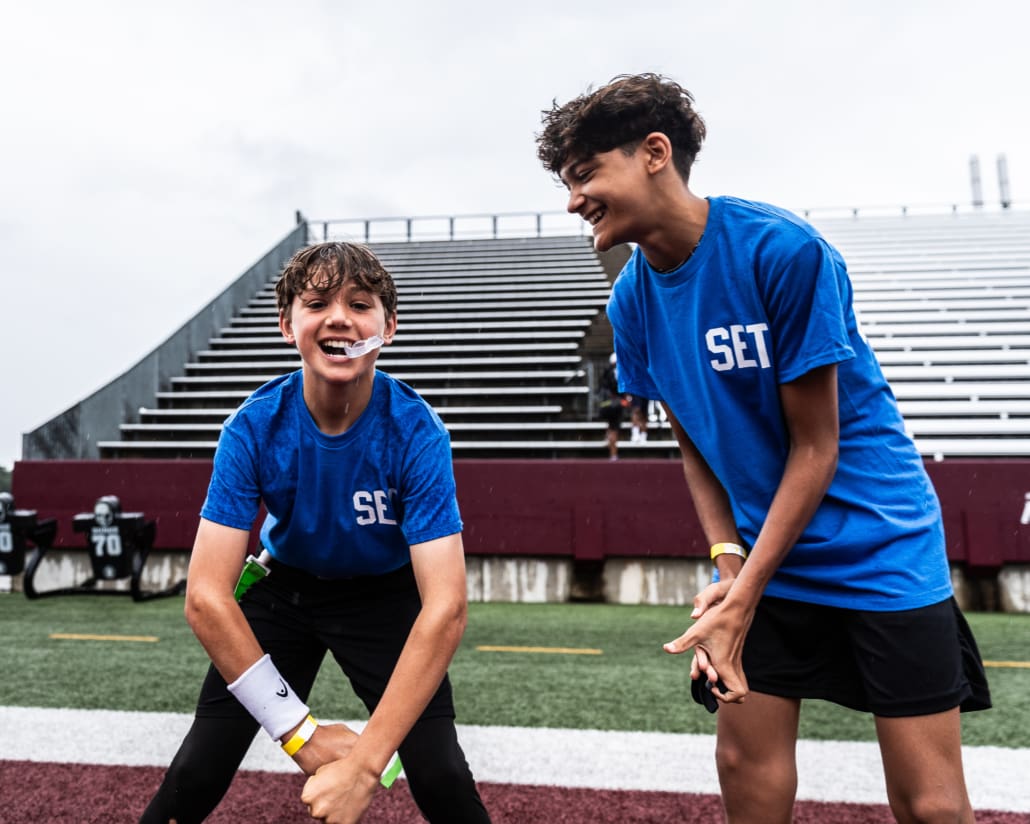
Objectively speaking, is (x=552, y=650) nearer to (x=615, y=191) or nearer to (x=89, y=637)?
(x=89, y=637)

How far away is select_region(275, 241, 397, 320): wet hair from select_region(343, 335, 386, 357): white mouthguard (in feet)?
0.40

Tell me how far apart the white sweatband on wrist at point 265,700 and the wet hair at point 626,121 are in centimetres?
123

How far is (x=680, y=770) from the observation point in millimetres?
3260

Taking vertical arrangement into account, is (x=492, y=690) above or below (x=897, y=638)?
below

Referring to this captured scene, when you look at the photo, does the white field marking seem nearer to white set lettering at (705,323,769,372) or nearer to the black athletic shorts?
the black athletic shorts

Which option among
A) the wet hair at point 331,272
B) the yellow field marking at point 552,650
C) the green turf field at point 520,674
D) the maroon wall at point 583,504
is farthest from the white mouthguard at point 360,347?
the maroon wall at point 583,504

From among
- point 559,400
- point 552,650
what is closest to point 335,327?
point 552,650

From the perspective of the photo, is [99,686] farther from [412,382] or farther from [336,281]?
[412,382]

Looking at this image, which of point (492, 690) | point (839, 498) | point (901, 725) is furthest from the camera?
point (492, 690)

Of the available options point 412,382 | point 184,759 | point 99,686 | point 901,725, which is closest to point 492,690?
point 99,686

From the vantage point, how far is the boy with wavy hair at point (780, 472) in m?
1.66

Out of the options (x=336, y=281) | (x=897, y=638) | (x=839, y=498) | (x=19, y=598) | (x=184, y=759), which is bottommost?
(x=19, y=598)

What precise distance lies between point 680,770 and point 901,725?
5.76ft

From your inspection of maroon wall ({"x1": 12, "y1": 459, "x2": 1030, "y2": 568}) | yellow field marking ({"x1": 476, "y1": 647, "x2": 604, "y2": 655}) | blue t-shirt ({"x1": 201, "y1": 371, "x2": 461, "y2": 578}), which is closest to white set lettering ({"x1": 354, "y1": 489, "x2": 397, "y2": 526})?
blue t-shirt ({"x1": 201, "y1": 371, "x2": 461, "y2": 578})
